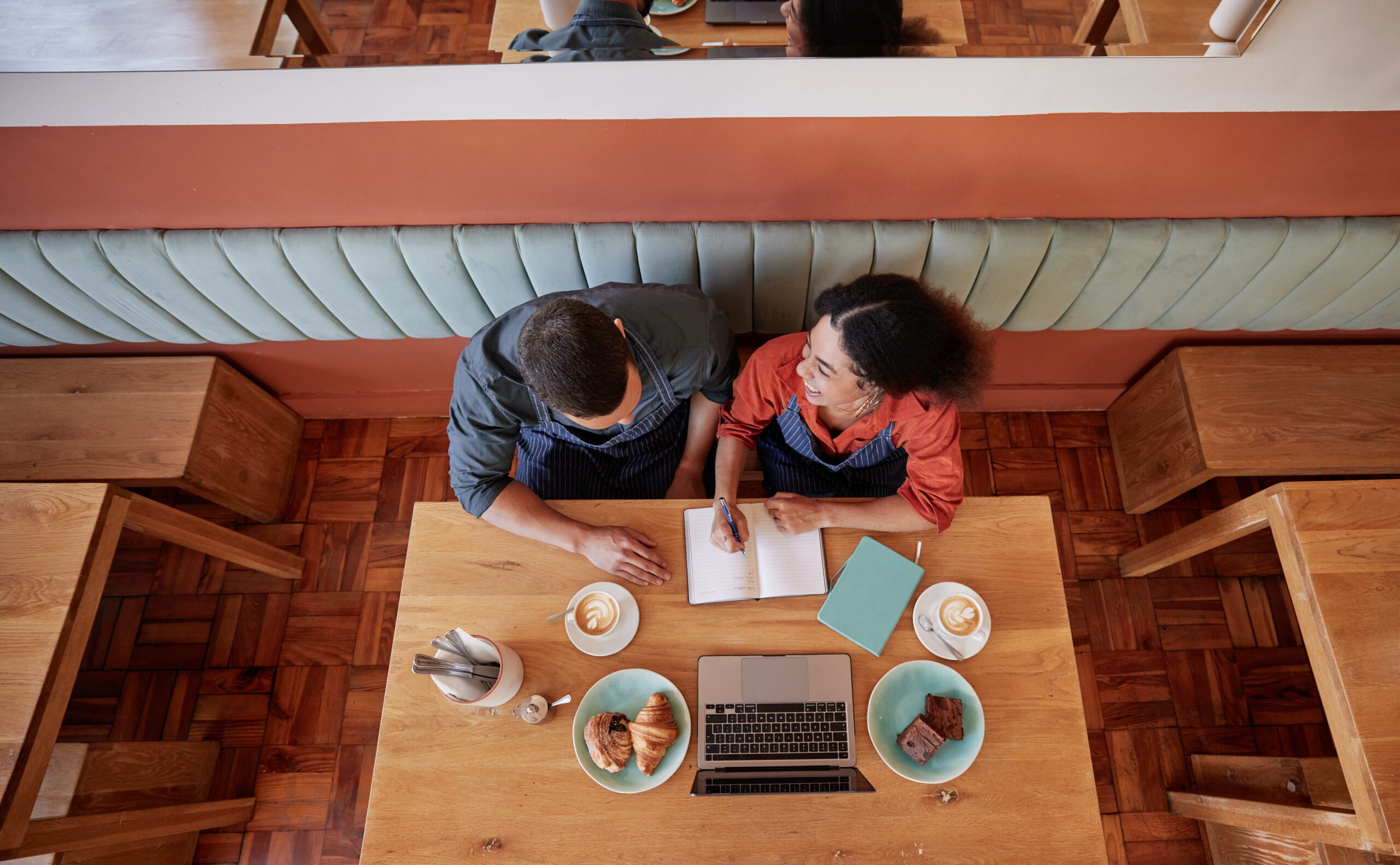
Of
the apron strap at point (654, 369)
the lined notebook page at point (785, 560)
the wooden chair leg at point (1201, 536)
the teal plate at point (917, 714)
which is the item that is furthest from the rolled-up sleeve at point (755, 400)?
the wooden chair leg at point (1201, 536)

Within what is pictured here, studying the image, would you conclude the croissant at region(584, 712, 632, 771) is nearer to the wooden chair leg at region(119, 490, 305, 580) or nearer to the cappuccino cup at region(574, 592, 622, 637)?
the cappuccino cup at region(574, 592, 622, 637)

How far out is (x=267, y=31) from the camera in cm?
121

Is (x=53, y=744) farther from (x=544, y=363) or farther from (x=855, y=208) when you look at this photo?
(x=855, y=208)

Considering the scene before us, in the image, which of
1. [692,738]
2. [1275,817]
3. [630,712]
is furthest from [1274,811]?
[630,712]

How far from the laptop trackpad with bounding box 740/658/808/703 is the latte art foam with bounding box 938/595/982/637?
9.7 inches

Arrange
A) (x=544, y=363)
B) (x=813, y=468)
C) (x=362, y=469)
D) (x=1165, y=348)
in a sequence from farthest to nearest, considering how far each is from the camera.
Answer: (x=362, y=469), (x=1165, y=348), (x=813, y=468), (x=544, y=363)

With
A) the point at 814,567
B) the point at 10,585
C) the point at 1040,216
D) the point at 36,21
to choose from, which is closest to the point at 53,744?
the point at 10,585

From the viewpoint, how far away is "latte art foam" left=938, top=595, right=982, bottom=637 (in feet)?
3.84

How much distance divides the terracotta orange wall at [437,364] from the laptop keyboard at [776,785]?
4.03 ft

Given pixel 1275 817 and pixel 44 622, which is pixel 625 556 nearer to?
pixel 44 622

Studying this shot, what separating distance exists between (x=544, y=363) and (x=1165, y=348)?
172 cm

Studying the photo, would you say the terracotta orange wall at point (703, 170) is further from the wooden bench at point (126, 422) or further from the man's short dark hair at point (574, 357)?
the wooden bench at point (126, 422)

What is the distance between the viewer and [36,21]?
3.93 feet

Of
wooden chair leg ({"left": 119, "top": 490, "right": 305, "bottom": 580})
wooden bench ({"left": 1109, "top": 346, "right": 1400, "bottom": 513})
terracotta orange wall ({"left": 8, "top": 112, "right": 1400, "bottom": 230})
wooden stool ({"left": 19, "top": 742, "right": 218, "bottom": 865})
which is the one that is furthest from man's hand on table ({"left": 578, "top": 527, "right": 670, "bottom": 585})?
wooden bench ({"left": 1109, "top": 346, "right": 1400, "bottom": 513})
